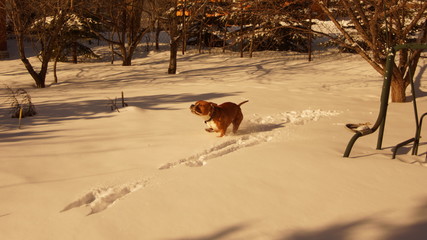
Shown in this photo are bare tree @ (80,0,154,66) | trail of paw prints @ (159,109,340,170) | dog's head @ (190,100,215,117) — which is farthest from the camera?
bare tree @ (80,0,154,66)

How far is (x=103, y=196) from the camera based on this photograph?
9.91 feet

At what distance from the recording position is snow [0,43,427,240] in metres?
2.51

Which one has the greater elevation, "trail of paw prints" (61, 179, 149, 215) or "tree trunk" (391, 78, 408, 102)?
"tree trunk" (391, 78, 408, 102)

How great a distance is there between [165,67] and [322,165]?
13.3 m

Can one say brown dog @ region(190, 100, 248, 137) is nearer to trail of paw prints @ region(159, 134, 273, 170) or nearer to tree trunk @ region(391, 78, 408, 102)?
trail of paw prints @ region(159, 134, 273, 170)

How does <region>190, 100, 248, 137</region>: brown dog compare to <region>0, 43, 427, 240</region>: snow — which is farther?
<region>190, 100, 248, 137</region>: brown dog

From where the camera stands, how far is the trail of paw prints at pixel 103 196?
2859 mm

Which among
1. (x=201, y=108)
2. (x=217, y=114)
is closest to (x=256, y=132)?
(x=217, y=114)

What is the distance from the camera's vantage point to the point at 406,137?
5102mm

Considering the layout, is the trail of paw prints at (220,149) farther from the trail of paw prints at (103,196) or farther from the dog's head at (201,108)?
Result: the trail of paw prints at (103,196)

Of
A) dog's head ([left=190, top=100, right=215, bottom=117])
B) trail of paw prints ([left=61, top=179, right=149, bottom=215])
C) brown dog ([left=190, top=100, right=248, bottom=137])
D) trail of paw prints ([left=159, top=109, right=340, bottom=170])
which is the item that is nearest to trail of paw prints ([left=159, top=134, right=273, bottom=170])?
trail of paw prints ([left=159, top=109, right=340, bottom=170])

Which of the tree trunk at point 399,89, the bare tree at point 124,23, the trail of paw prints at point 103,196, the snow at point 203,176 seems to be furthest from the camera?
the bare tree at point 124,23

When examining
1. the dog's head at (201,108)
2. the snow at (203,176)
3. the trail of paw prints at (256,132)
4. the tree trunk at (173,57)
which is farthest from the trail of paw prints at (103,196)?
the tree trunk at (173,57)

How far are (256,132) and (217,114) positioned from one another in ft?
2.75
